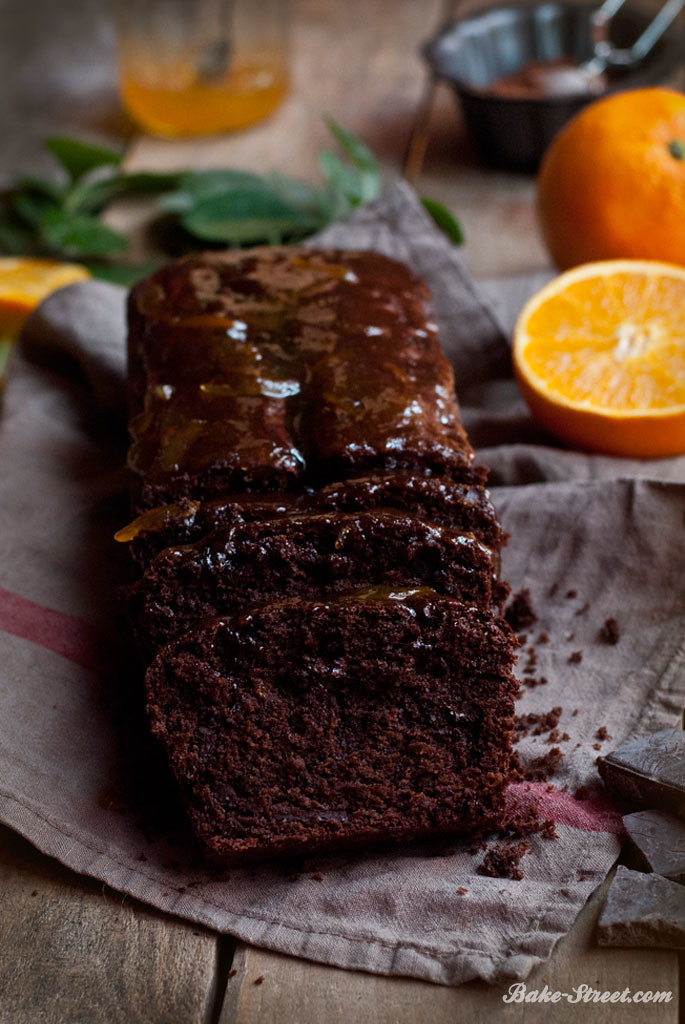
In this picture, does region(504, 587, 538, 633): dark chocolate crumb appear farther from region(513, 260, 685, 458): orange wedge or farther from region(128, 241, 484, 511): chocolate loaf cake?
region(513, 260, 685, 458): orange wedge

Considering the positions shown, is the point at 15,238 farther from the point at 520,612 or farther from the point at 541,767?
the point at 541,767

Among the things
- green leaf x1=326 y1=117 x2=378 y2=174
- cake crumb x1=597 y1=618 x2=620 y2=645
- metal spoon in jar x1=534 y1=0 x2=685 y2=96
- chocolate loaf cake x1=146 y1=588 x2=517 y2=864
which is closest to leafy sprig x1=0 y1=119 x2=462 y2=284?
green leaf x1=326 y1=117 x2=378 y2=174

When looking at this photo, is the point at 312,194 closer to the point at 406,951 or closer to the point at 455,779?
the point at 455,779

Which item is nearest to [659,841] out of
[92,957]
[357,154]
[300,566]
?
[300,566]

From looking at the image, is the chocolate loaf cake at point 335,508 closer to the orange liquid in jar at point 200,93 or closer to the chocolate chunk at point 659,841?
the chocolate chunk at point 659,841

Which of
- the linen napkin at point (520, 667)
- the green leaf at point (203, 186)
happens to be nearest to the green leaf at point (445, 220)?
the linen napkin at point (520, 667)

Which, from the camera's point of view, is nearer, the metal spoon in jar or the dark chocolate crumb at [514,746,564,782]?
the dark chocolate crumb at [514,746,564,782]

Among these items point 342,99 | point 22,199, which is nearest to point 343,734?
point 22,199
